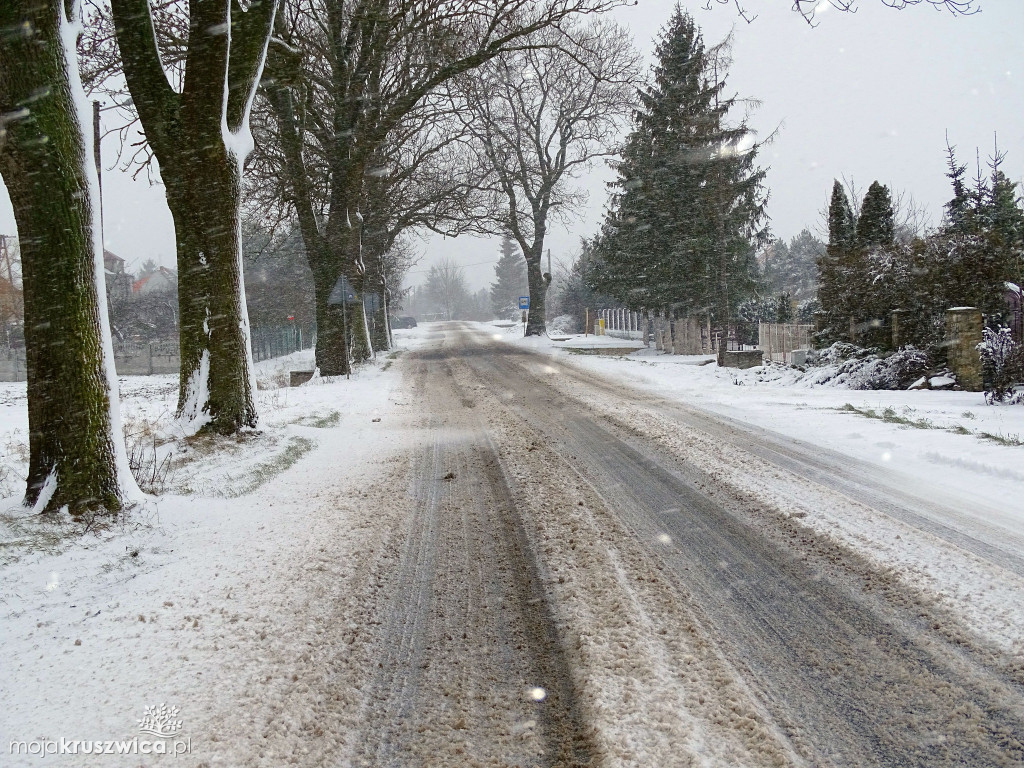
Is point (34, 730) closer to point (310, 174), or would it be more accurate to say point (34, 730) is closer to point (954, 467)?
point (954, 467)

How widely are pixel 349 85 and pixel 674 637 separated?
15862 millimetres

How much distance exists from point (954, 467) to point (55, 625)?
274 inches

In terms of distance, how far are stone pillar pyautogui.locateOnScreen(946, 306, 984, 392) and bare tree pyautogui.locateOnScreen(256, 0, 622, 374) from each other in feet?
29.1

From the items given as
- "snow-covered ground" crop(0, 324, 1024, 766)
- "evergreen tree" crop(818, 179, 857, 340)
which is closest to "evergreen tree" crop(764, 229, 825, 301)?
"evergreen tree" crop(818, 179, 857, 340)

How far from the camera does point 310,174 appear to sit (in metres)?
16.8

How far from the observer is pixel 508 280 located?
110 meters

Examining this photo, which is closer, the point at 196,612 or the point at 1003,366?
the point at 196,612

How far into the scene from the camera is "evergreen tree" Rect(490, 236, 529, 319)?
10719cm

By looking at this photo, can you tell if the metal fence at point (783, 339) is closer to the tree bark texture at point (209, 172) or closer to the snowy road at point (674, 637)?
the snowy road at point (674, 637)

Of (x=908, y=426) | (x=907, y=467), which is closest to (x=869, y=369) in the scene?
(x=908, y=426)

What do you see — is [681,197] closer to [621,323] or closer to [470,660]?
[621,323]

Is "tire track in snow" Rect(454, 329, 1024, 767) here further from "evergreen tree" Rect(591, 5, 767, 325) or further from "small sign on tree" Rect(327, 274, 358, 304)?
"evergreen tree" Rect(591, 5, 767, 325)

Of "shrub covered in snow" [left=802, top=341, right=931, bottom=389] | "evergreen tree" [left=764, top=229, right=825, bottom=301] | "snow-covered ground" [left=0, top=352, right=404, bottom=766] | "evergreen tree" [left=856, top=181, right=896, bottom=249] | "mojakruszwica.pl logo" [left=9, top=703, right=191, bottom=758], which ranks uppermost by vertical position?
"evergreen tree" [left=764, top=229, right=825, bottom=301]

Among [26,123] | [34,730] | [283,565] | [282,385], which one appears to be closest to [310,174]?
[282,385]
